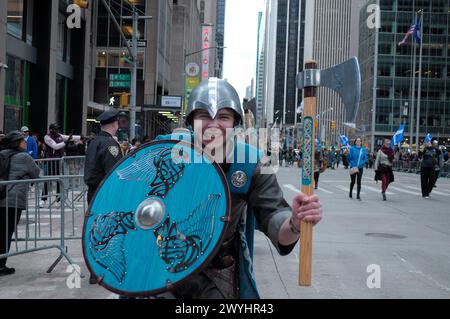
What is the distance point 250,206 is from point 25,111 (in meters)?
24.1

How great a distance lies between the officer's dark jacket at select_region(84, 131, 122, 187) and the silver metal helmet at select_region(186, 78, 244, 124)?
12.1 feet

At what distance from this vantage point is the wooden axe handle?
2.10 metres

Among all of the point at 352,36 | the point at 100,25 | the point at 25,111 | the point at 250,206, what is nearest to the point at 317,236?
the point at 250,206

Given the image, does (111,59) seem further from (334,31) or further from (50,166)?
(334,31)

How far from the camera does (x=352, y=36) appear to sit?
97.2 metres

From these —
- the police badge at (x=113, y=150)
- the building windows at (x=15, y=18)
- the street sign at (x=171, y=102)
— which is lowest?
the police badge at (x=113, y=150)

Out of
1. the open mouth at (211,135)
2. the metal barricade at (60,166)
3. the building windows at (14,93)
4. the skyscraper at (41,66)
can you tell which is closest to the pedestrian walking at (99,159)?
the open mouth at (211,135)

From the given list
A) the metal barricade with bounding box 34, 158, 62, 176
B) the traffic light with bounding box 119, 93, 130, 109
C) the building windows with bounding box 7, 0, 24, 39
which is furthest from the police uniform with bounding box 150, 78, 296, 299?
the building windows with bounding box 7, 0, 24, 39

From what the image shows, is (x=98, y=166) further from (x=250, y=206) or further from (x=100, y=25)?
(x=100, y=25)

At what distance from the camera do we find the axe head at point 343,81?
2.21 meters

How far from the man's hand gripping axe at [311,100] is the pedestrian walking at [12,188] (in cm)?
470

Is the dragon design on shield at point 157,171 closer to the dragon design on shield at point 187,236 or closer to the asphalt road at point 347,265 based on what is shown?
the dragon design on shield at point 187,236

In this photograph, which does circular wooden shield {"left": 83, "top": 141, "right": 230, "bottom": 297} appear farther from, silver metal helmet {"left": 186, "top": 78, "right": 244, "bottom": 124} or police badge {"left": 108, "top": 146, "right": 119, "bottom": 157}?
police badge {"left": 108, "top": 146, "right": 119, "bottom": 157}

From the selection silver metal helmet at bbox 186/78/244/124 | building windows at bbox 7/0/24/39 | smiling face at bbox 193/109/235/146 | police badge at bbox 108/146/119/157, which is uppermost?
building windows at bbox 7/0/24/39
